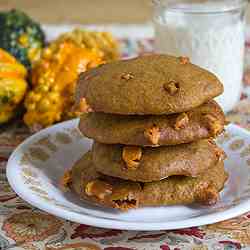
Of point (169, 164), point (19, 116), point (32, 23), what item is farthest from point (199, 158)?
point (32, 23)

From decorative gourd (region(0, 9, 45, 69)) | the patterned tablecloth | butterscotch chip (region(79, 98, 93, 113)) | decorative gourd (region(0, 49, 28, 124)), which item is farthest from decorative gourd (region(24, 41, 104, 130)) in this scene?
the patterned tablecloth

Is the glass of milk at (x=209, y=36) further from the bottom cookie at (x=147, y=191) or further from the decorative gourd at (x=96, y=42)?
the bottom cookie at (x=147, y=191)

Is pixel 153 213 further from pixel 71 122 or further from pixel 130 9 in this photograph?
Result: pixel 130 9

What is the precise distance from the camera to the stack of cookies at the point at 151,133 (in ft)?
3.95

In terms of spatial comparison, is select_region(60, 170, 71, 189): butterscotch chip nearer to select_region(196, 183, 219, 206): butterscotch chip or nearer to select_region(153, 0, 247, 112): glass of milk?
select_region(196, 183, 219, 206): butterscotch chip

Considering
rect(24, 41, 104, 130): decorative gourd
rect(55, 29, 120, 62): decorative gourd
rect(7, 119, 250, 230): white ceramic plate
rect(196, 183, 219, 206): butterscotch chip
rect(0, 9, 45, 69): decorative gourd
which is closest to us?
rect(7, 119, 250, 230): white ceramic plate

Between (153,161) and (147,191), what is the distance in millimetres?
74

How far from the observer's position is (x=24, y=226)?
49.3 inches

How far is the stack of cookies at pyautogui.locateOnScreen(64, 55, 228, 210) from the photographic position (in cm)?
120

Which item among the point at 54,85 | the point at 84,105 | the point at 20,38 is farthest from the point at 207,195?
the point at 20,38

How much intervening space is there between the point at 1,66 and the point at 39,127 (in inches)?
7.8

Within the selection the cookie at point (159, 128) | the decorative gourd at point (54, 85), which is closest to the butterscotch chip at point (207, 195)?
the cookie at point (159, 128)

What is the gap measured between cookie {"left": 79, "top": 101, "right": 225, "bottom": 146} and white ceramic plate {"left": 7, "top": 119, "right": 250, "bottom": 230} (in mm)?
145

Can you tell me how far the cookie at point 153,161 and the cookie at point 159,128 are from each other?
0.13ft
